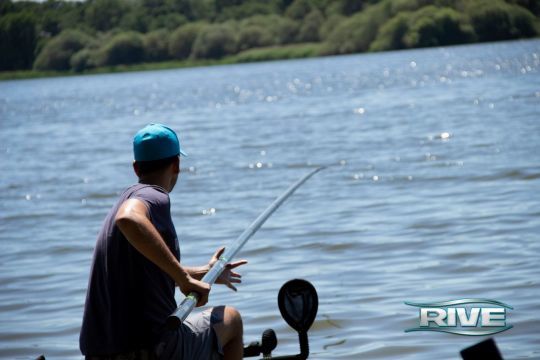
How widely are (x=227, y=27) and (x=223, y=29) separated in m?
1.22

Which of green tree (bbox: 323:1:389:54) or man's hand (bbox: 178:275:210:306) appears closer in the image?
man's hand (bbox: 178:275:210:306)

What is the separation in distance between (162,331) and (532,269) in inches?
183

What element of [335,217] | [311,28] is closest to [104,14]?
[311,28]

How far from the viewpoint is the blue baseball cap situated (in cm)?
412

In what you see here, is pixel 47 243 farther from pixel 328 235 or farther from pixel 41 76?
pixel 41 76

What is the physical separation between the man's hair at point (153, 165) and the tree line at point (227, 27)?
78832 millimetres

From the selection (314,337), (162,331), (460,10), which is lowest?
(314,337)

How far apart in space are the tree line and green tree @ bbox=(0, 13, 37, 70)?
3.9 inches

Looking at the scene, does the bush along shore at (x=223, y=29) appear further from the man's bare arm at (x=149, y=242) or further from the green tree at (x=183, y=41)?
the man's bare arm at (x=149, y=242)

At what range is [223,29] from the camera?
10925 centimetres

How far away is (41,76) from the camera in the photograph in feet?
375

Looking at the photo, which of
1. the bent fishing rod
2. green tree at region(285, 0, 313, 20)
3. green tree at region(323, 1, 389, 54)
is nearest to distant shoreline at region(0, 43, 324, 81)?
green tree at region(323, 1, 389, 54)

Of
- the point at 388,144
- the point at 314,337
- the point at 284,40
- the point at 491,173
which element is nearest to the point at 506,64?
the point at 388,144

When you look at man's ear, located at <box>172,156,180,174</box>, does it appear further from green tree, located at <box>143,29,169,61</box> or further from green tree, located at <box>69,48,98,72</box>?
green tree, located at <box>143,29,169,61</box>
